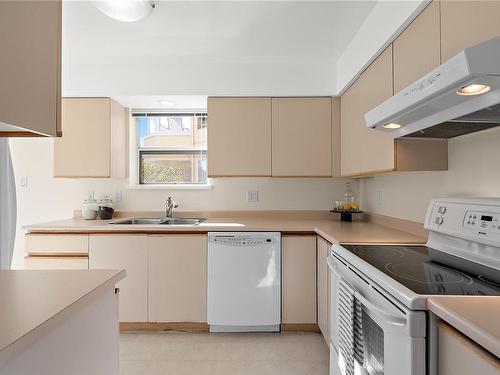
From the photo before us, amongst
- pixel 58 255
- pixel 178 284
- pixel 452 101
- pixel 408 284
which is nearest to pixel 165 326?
pixel 178 284

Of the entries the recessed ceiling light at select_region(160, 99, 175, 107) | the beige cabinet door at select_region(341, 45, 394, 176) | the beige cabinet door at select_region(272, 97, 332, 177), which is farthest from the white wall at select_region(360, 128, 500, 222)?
the recessed ceiling light at select_region(160, 99, 175, 107)

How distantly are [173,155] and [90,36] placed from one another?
130 cm

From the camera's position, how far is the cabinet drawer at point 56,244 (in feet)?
7.75

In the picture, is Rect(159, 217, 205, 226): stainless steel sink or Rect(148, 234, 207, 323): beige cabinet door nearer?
Rect(148, 234, 207, 323): beige cabinet door

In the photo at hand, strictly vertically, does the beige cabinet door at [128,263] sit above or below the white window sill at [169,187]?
below

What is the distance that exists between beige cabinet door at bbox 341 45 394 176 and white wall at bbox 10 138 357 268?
1.69 feet

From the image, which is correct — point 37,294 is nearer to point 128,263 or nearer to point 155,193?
point 128,263

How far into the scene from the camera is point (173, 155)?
3.19 m

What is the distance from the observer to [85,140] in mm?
2686

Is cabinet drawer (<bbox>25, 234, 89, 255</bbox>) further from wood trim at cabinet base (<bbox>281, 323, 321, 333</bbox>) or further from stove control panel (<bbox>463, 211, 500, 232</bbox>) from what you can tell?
stove control panel (<bbox>463, 211, 500, 232</bbox>)

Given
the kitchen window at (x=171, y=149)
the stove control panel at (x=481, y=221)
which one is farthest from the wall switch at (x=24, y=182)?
the stove control panel at (x=481, y=221)

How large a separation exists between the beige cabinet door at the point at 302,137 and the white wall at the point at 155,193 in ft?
1.10

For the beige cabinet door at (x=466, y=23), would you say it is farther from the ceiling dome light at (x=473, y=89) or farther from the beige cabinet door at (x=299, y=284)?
the beige cabinet door at (x=299, y=284)

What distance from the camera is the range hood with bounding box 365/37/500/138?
881 mm
